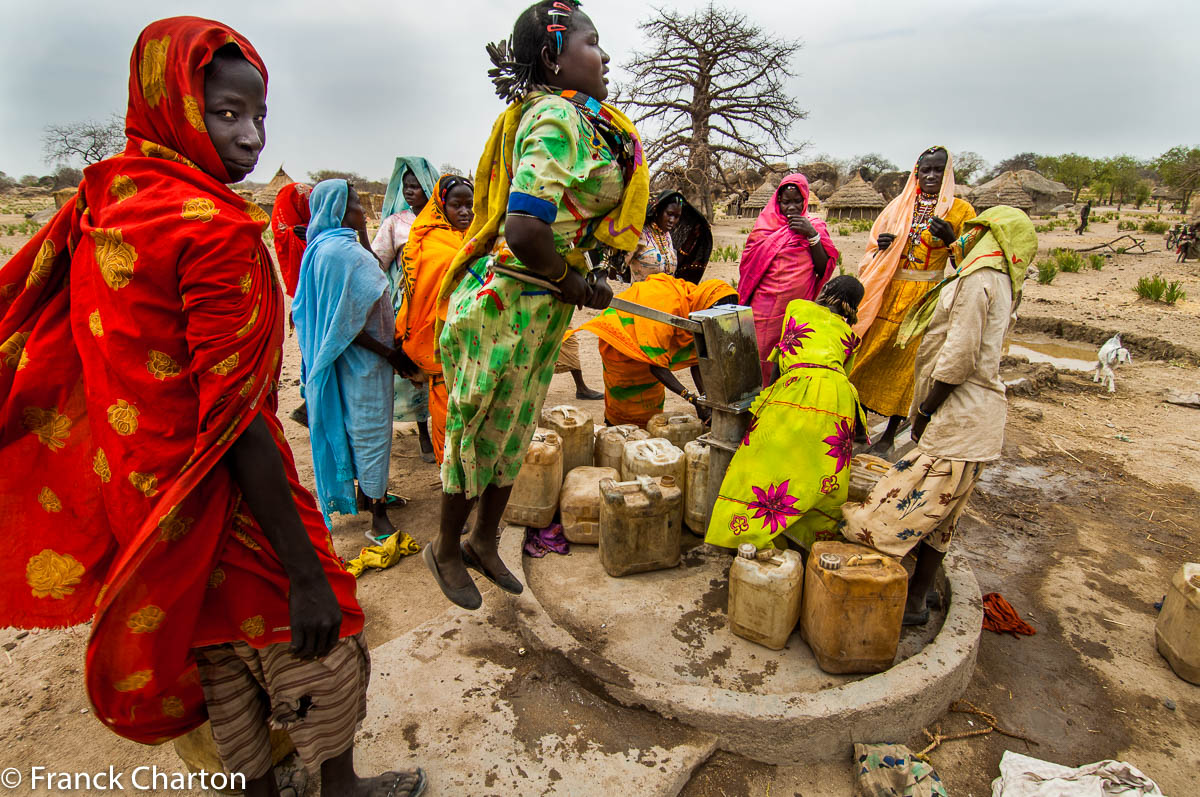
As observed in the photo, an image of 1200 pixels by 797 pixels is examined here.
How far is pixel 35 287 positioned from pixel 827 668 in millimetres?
2682

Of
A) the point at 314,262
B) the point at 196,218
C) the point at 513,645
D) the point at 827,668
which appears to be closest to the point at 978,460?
the point at 827,668

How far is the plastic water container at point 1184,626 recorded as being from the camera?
255 centimetres

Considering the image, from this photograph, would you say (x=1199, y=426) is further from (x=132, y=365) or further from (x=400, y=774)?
(x=132, y=365)

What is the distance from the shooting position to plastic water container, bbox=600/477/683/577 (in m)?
2.89

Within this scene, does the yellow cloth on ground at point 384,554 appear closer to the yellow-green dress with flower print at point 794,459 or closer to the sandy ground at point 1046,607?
the sandy ground at point 1046,607

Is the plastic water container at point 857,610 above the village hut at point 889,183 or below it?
below

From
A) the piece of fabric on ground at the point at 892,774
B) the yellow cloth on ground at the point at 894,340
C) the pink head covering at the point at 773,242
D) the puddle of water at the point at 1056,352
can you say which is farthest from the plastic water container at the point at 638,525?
the puddle of water at the point at 1056,352

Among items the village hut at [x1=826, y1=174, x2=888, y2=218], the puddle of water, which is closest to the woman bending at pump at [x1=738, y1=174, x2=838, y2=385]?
the puddle of water

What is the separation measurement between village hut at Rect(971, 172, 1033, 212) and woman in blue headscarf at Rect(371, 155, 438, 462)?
28.1 meters

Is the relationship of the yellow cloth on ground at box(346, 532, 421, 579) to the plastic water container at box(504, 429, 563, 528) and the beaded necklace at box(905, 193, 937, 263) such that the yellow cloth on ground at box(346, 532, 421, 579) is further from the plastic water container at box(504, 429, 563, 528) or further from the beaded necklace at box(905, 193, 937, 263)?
the beaded necklace at box(905, 193, 937, 263)

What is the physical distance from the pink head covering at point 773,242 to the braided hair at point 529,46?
306 centimetres

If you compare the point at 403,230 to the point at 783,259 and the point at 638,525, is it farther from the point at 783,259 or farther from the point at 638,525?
the point at 638,525

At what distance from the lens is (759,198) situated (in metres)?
29.5

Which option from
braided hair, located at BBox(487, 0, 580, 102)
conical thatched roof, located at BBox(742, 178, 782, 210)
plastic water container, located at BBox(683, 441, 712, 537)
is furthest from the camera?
conical thatched roof, located at BBox(742, 178, 782, 210)
